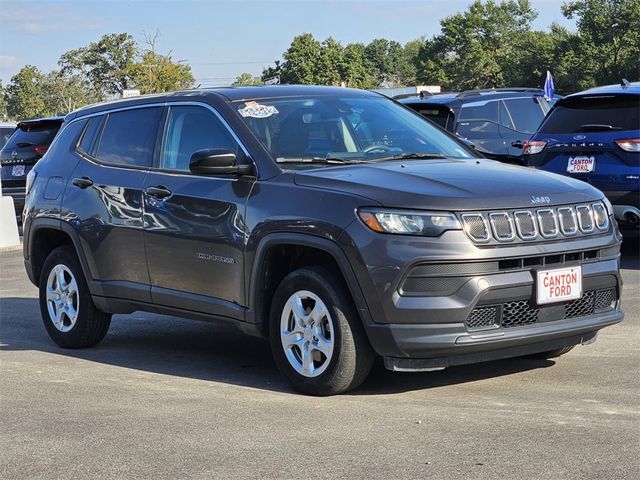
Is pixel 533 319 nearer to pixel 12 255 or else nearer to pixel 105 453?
pixel 105 453

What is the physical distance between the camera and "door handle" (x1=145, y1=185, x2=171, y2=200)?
22.2ft

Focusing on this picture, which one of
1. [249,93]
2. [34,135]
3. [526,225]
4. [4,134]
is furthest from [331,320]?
[4,134]

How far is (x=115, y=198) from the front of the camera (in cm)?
724

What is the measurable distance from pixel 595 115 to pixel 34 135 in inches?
443

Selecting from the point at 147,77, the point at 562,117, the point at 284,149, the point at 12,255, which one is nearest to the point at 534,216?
the point at 284,149

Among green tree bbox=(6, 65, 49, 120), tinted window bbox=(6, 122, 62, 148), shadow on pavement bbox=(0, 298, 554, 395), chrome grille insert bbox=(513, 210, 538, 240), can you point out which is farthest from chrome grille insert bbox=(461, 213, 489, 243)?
green tree bbox=(6, 65, 49, 120)

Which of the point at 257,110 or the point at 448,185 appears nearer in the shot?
the point at 448,185

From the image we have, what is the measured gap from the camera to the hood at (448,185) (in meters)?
5.44

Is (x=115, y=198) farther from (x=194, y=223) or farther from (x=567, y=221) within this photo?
(x=567, y=221)

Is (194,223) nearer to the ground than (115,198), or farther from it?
nearer to the ground

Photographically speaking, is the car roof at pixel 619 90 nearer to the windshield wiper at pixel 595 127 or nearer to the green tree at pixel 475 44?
the windshield wiper at pixel 595 127

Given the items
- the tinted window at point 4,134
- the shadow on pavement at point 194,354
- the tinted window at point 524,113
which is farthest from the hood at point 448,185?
the tinted window at point 4,134

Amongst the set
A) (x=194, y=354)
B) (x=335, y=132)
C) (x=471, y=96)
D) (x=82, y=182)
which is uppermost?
(x=471, y=96)

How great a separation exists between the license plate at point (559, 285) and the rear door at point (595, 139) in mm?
5041
